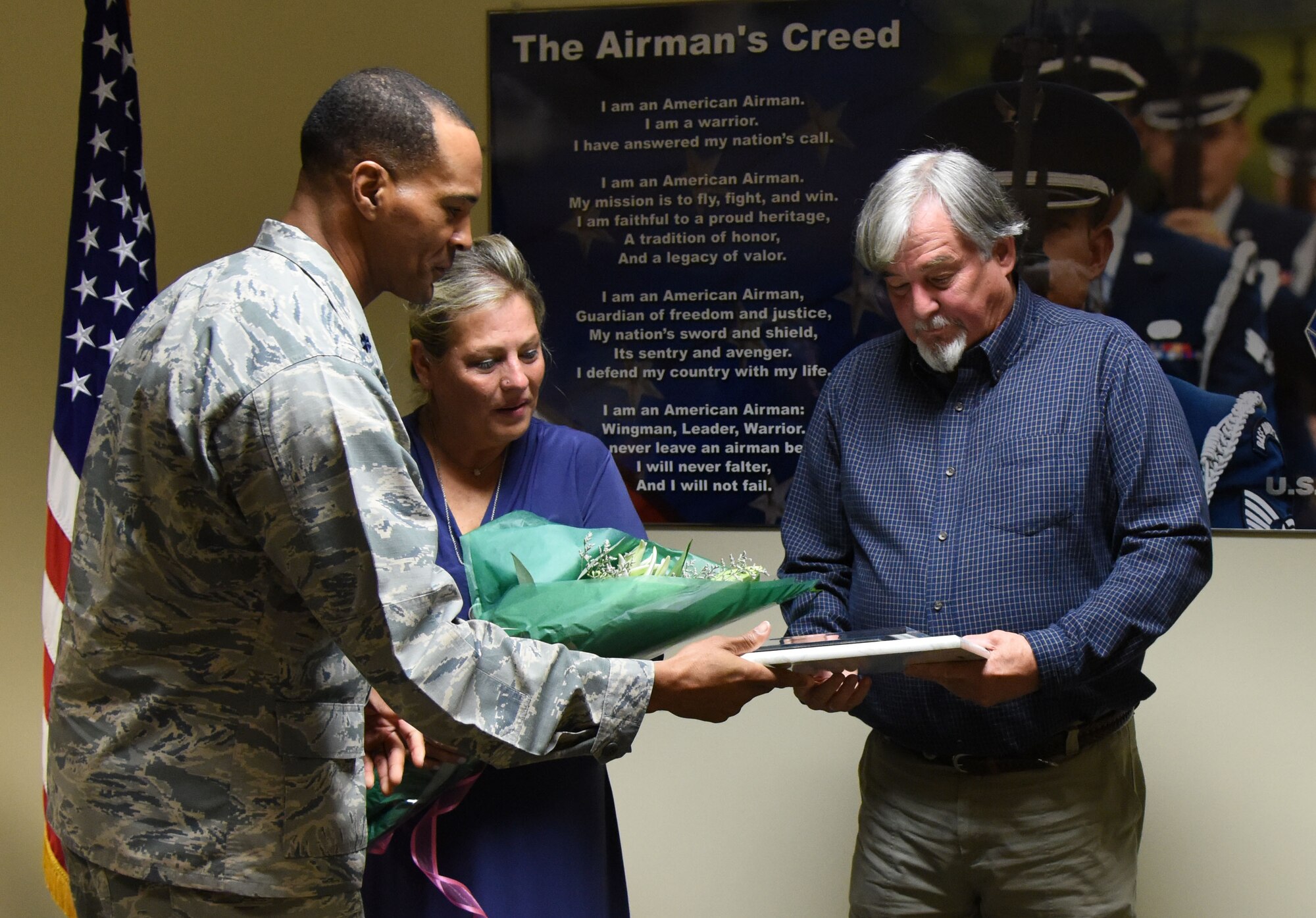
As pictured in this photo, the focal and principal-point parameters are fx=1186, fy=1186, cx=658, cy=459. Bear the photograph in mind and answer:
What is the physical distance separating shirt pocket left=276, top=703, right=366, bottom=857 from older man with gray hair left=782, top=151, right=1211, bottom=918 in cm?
73

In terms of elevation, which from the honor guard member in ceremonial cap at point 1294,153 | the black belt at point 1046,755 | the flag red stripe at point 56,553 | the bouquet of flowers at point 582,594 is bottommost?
the black belt at point 1046,755

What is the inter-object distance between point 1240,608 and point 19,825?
9.89ft

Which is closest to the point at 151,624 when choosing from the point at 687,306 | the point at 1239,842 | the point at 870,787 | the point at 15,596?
the point at 870,787

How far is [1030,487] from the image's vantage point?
6.11ft

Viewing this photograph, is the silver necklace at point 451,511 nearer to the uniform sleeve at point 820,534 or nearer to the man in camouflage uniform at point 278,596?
the man in camouflage uniform at point 278,596

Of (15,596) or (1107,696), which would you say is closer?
(1107,696)

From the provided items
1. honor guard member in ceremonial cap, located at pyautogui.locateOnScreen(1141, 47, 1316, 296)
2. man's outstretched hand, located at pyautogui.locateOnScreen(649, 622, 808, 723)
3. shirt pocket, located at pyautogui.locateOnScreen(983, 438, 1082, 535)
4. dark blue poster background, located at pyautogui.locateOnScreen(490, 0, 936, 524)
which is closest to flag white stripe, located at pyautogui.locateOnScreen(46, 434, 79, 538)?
dark blue poster background, located at pyautogui.locateOnScreen(490, 0, 936, 524)

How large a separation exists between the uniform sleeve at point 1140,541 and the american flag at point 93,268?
6.60 feet

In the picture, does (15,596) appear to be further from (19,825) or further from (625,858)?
(625,858)

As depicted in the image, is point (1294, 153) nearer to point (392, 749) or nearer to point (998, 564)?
point (998, 564)

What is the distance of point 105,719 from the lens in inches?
49.0

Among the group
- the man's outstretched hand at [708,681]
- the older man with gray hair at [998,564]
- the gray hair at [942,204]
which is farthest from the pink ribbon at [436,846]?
the gray hair at [942,204]

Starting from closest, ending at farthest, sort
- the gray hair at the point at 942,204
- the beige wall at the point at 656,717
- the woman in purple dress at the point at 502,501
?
the woman in purple dress at the point at 502,501 < the gray hair at the point at 942,204 < the beige wall at the point at 656,717

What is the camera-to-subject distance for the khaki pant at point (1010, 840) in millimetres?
1884
